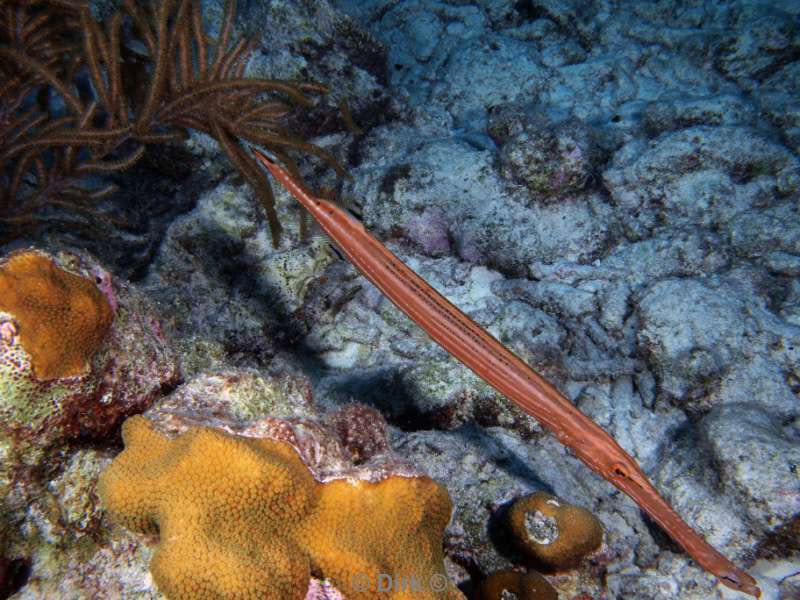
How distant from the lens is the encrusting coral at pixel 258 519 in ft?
6.19

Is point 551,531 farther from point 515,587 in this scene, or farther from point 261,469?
point 261,469

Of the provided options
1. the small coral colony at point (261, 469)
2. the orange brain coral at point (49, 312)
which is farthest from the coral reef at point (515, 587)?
the orange brain coral at point (49, 312)

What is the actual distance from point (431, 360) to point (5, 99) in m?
4.84

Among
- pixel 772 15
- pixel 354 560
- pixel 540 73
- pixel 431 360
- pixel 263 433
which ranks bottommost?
pixel 431 360

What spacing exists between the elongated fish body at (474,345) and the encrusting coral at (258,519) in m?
0.91

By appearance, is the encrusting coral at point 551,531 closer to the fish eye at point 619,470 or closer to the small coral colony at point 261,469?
the small coral colony at point 261,469

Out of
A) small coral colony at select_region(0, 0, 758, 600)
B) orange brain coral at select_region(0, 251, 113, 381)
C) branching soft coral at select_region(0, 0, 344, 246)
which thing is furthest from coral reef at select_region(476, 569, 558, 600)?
branching soft coral at select_region(0, 0, 344, 246)

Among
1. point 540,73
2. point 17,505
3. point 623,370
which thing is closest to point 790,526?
point 623,370

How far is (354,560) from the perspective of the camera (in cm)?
211

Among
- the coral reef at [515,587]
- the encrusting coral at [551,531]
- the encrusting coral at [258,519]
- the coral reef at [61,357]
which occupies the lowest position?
the coral reef at [515,587]

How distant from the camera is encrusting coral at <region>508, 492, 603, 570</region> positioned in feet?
10.3

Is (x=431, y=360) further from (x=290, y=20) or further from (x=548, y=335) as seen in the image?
(x=290, y=20)

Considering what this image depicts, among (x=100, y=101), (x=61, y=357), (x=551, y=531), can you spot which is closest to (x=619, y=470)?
(x=551, y=531)

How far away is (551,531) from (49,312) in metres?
3.24
